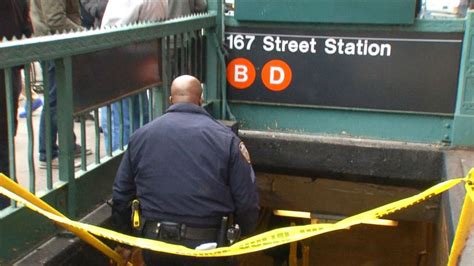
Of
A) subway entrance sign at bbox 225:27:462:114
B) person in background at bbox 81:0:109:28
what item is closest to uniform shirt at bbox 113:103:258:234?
subway entrance sign at bbox 225:27:462:114

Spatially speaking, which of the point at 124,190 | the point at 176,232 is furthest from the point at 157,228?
the point at 124,190

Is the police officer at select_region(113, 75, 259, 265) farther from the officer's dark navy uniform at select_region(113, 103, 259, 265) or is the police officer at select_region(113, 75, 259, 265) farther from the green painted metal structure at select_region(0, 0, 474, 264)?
the green painted metal structure at select_region(0, 0, 474, 264)

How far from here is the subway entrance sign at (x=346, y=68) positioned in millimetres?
5348

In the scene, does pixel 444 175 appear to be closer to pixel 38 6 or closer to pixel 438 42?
pixel 438 42

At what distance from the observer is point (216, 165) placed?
3498 millimetres

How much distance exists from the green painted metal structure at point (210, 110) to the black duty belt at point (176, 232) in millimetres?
543

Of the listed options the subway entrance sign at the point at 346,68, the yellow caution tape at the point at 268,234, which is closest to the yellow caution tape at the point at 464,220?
the yellow caution tape at the point at 268,234

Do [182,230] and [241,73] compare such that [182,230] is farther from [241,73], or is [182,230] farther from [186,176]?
[241,73]

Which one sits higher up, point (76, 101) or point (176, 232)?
point (76, 101)

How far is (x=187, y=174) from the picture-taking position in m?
3.46

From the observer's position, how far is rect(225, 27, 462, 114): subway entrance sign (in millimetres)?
5348

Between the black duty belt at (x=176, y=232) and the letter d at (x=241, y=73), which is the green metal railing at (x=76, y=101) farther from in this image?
the letter d at (x=241, y=73)

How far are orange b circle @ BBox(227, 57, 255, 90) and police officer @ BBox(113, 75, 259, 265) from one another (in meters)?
2.25

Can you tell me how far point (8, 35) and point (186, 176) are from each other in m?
1.55
